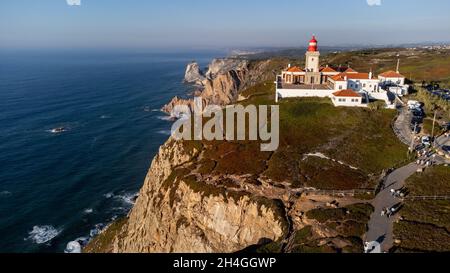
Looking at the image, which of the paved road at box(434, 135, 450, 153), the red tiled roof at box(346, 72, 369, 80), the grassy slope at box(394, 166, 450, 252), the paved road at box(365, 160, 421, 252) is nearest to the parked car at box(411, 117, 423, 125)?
the paved road at box(434, 135, 450, 153)

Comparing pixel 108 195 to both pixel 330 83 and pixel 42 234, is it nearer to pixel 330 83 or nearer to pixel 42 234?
pixel 42 234

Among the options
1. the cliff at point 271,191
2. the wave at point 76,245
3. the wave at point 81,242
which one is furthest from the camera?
the wave at point 81,242

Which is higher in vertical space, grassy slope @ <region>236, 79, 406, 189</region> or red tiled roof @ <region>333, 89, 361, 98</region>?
red tiled roof @ <region>333, 89, 361, 98</region>

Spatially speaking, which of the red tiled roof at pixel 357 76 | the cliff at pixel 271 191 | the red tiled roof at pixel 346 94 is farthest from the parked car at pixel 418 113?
the red tiled roof at pixel 357 76

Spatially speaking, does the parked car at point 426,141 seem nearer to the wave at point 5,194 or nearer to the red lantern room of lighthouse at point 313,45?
the red lantern room of lighthouse at point 313,45

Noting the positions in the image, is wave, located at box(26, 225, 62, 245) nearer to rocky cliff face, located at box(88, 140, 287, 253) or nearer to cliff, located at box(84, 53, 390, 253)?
rocky cliff face, located at box(88, 140, 287, 253)

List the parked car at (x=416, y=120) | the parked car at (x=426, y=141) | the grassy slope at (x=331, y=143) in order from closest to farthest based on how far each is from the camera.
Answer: the grassy slope at (x=331, y=143), the parked car at (x=426, y=141), the parked car at (x=416, y=120)

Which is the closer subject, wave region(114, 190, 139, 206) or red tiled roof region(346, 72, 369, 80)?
red tiled roof region(346, 72, 369, 80)
